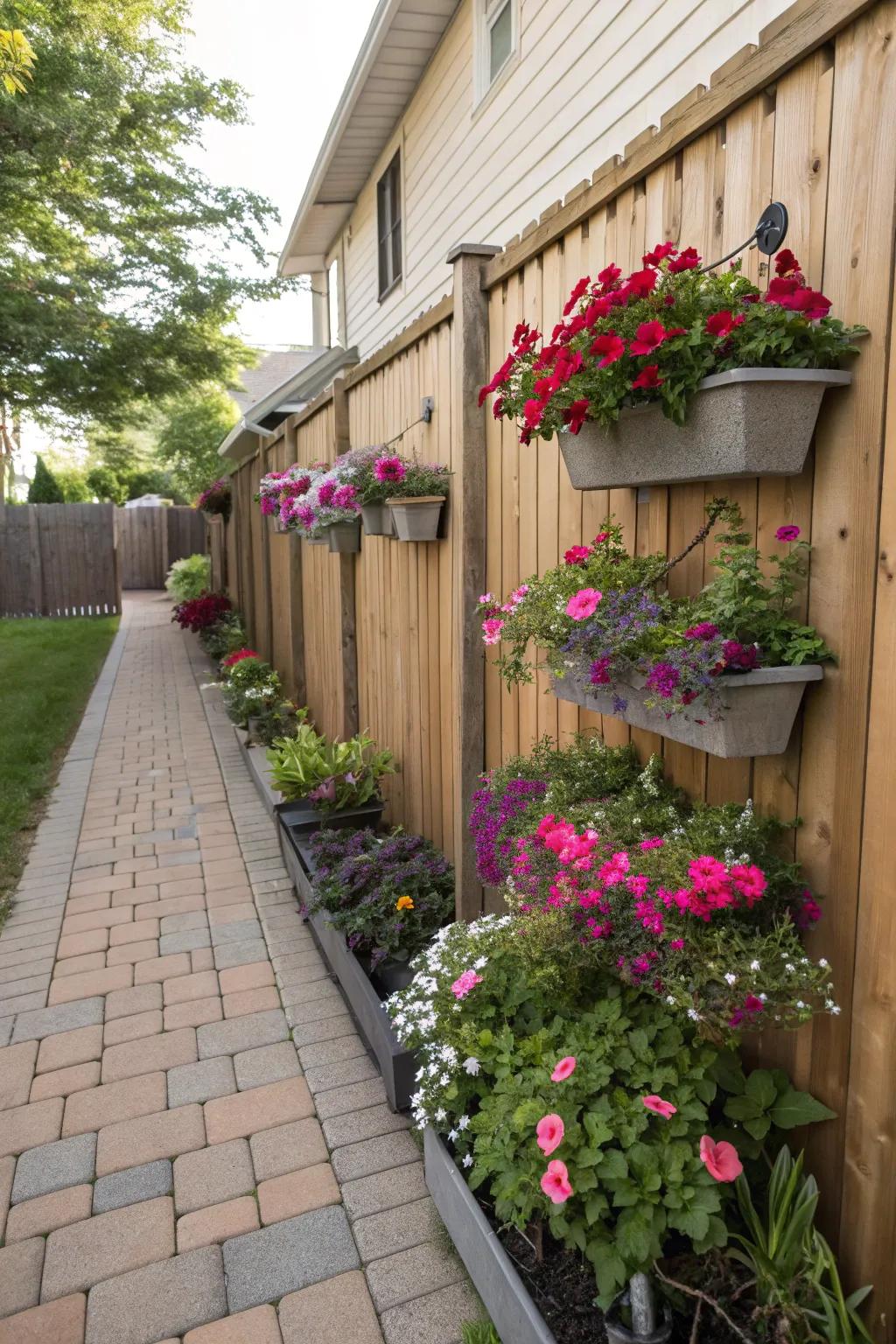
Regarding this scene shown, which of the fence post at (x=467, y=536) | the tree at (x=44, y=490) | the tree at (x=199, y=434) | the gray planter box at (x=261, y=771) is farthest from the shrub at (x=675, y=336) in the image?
the tree at (x=44, y=490)

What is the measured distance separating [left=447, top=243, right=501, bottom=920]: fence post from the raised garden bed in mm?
416

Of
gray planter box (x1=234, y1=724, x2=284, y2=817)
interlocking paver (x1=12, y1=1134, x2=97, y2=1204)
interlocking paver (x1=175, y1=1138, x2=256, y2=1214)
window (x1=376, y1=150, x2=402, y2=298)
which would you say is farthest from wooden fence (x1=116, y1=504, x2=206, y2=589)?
interlocking paver (x1=175, y1=1138, x2=256, y2=1214)

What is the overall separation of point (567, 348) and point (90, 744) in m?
6.27

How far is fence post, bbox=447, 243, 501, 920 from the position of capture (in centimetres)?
286

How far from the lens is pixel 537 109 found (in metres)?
5.18

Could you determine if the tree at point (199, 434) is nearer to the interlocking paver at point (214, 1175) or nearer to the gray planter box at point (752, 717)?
the interlocking paver at point (214, 1175)

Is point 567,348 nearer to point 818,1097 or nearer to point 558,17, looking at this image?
point 818,1097

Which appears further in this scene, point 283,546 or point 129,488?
point 129,488

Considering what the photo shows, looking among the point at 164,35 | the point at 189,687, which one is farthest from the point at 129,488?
the point at 189,687

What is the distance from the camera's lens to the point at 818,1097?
1657 mm

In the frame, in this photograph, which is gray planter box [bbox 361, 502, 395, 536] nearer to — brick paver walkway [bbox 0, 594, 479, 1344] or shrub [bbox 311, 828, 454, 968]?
shrub [bbox 311, 828, 454, 968]

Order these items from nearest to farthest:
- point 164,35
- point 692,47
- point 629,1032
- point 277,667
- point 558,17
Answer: point 629,1032 → point 692,47 → point 558,17 → point 277,667 → point 164,35

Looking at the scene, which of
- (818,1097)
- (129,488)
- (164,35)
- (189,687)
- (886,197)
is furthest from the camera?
(129,488)

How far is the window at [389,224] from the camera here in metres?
8.02
